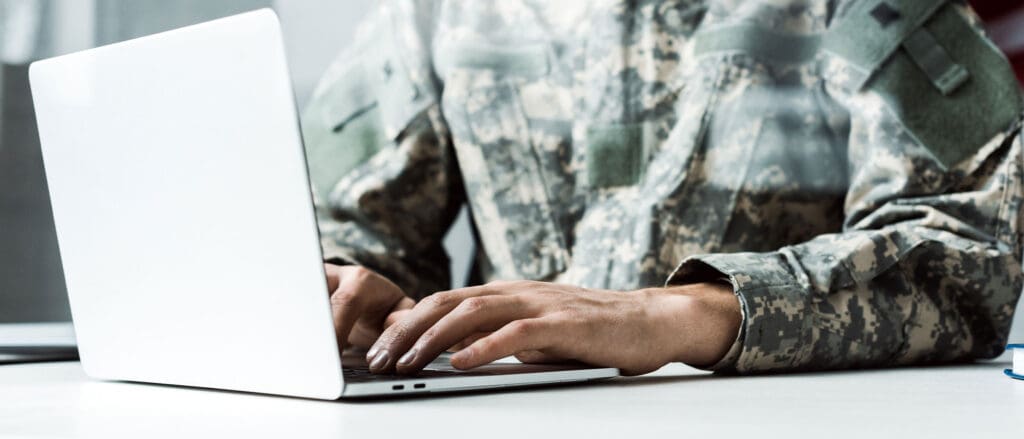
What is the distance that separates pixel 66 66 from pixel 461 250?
1095 millimetres

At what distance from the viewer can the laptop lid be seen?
50cm

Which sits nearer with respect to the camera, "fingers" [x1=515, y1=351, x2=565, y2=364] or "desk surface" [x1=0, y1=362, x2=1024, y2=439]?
"desk surface" [x1=0, y1=362, x2=1024, y2=439]

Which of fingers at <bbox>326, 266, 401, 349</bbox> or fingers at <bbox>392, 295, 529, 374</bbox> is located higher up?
fingers at <bbox>392, 295, 529, 374</bbox>

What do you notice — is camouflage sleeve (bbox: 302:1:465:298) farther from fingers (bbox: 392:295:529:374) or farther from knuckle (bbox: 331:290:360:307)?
fingers (bbox: 392:295:529:374)

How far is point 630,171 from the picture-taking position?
128cm

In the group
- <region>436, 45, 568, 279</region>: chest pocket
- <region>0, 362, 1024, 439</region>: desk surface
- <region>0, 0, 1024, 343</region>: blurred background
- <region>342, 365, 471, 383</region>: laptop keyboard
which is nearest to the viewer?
<region>0, 362, 1024, 439</region>: desk surface

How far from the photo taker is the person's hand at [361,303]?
871mm

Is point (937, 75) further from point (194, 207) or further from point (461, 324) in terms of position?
point (194, 207)

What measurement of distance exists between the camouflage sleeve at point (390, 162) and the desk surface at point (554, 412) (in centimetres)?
65

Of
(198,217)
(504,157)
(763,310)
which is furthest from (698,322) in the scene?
(504,157)

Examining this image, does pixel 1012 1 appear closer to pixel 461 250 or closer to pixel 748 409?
pixel 461 250

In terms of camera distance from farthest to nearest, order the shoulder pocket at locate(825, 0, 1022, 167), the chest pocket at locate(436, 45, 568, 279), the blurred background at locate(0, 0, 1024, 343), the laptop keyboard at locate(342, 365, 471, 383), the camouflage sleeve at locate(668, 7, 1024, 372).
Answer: the chest pocket at locate(436, 45, 568, 279)
the blurred background at locate(0, 0, 1024, 343)
the shoulder pocket at locate(825, 0, 1022, 167)
the camouflage sleeve at locate(668, 7, 1024, 372)
the laptop keyboard at locate(342, 365, 471, 383)

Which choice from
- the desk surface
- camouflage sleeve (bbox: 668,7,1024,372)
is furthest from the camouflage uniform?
the desk surface

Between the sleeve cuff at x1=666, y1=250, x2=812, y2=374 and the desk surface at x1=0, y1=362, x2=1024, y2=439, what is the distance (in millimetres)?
68
